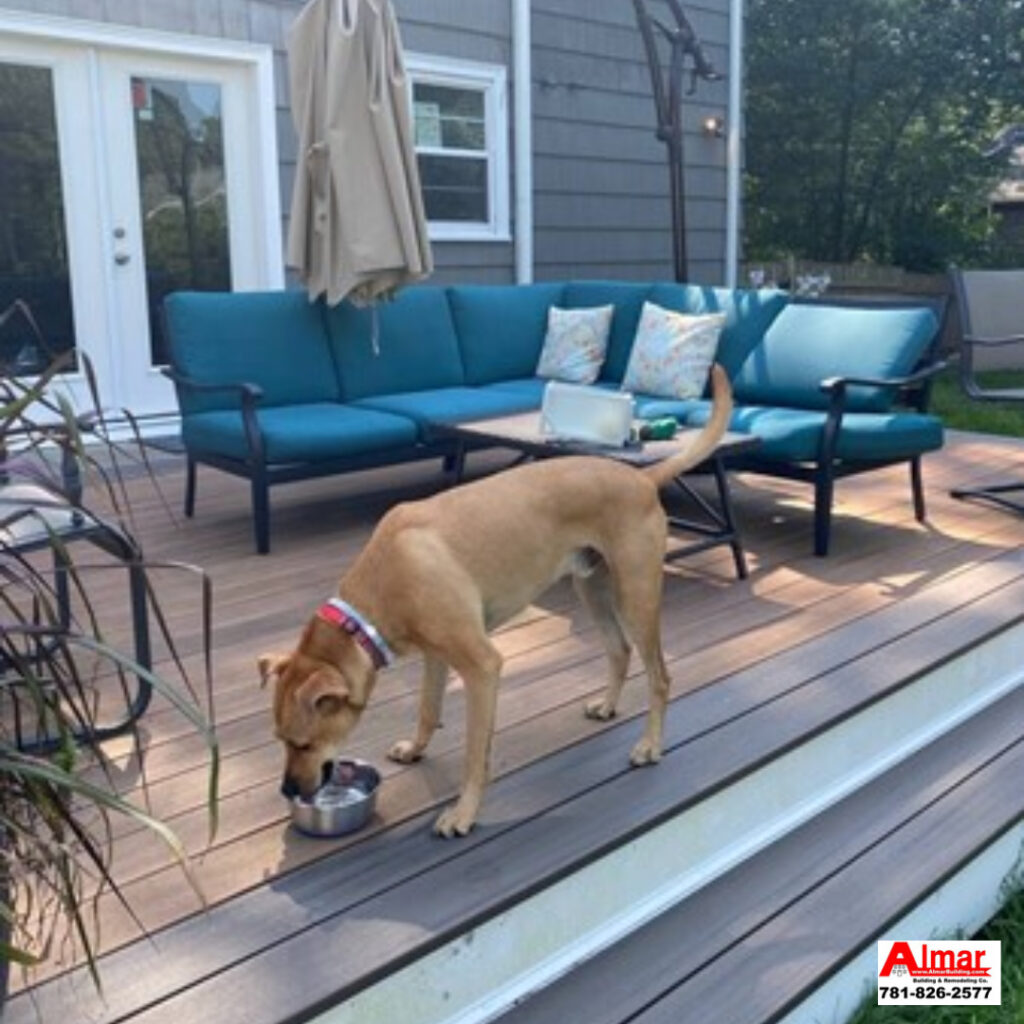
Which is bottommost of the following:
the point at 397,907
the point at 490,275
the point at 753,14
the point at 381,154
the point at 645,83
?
the point at 397,907

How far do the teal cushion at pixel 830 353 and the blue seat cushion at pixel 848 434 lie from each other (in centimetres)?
19

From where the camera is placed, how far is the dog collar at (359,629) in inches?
78.0

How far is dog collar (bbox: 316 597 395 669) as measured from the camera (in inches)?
78.0

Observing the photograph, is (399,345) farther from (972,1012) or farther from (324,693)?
(972,1012)

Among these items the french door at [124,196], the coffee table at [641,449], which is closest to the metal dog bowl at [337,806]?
the coffee table at [641,449]

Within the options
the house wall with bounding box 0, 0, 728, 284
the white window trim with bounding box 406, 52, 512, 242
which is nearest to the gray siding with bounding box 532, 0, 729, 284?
the house wall with bounding box 0, 0, 728, 284

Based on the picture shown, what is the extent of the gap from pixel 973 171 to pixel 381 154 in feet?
38.4

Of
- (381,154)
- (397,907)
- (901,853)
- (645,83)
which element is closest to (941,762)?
(901,853)

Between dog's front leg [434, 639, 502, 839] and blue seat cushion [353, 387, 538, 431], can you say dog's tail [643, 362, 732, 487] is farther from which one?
blue seat cushion [353, 387, 538, 431]

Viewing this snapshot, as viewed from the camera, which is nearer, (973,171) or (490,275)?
(490,275)

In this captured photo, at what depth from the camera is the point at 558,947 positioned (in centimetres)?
194

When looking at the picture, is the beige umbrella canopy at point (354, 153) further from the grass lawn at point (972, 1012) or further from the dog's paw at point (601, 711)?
the grass lawn at point (972, 1012)

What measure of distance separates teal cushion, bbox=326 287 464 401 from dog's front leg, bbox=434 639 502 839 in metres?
2.96

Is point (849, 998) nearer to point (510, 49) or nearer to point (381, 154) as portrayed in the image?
point (381, 154)
